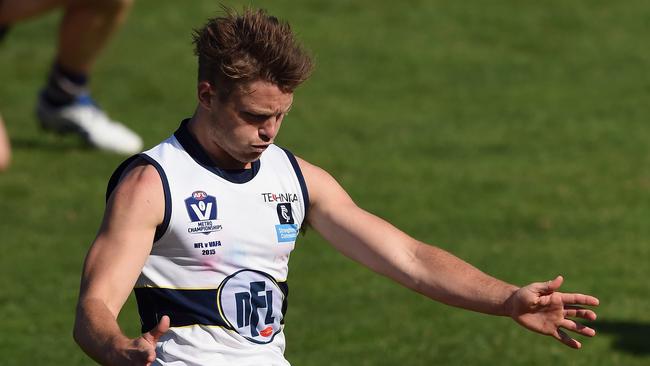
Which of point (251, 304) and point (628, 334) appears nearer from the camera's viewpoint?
point (251, 304)

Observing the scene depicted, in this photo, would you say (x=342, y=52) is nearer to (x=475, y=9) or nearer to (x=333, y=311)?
(x=475, y=9)

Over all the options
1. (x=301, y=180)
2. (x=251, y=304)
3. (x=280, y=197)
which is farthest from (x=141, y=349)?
(x=301, y=180)

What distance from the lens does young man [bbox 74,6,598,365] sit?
4.79m

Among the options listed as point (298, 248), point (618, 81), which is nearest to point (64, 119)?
point (298, 248)

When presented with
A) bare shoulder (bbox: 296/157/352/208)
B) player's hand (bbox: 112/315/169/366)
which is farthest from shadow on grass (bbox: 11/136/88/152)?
player's hand (bbox: 112/315/169/366)

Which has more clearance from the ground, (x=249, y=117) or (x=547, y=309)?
(x=249, y=117)

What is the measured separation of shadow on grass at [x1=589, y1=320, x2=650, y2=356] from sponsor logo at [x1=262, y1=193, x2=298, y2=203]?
380 cm

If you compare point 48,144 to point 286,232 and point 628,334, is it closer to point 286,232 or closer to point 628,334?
point 628,334

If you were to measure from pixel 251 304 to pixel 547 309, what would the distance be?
1105 millimetres

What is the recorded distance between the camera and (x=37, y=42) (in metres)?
16.4

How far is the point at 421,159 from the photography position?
12.9 metres

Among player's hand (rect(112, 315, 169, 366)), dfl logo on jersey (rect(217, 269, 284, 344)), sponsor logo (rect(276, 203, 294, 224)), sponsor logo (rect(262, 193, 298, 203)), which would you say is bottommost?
player's hand (rect(112, 315, 169, 366))

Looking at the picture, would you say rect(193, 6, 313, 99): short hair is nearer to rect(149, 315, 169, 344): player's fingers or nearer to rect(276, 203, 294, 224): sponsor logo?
rect(276, 203, 294, 224): sponsor logo

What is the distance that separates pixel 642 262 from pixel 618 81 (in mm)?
5601
